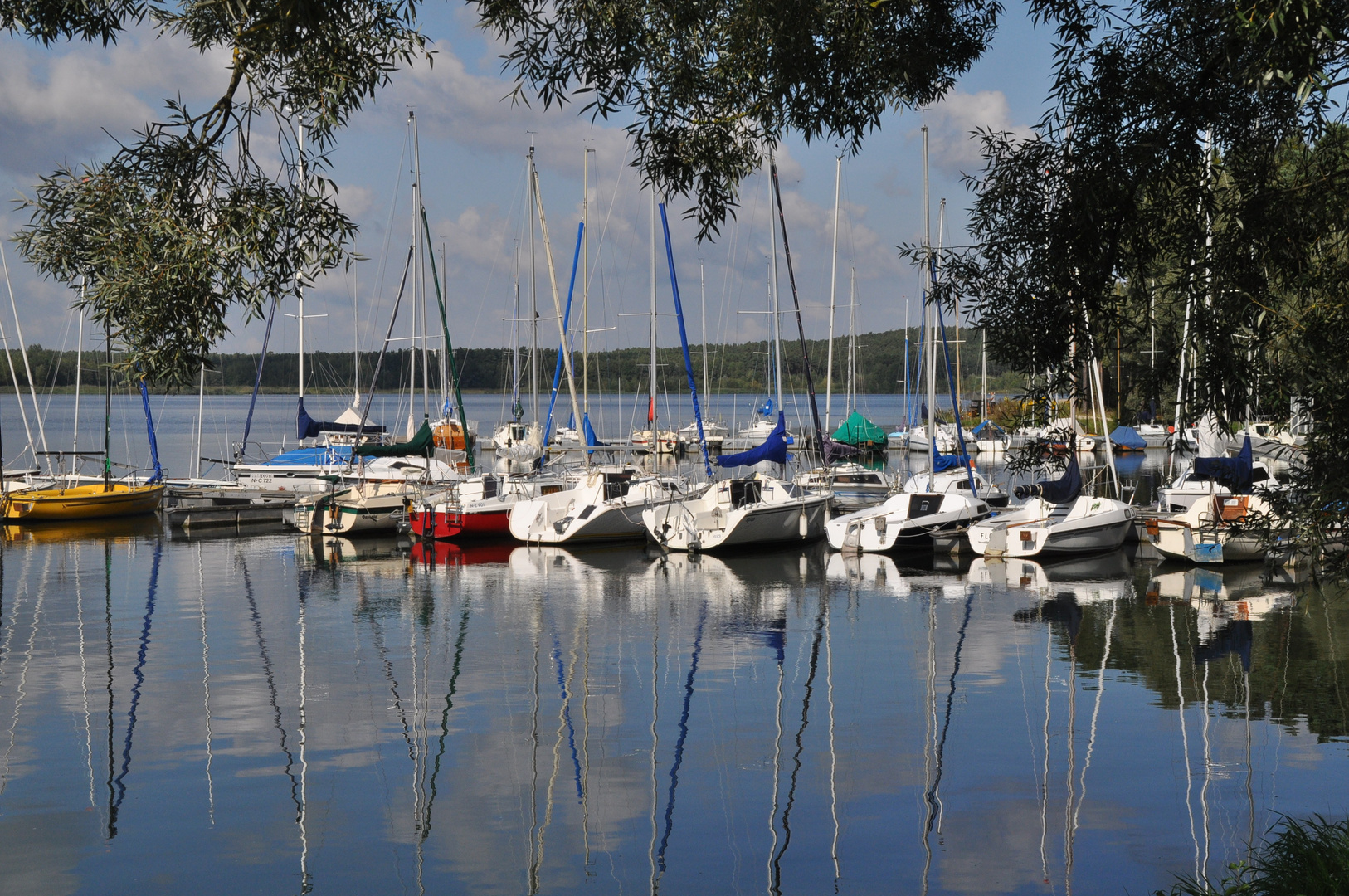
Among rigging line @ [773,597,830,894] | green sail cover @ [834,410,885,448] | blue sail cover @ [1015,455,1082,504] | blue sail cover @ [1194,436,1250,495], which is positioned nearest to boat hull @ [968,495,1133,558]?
blue sail cover @ [1015,455,1082,504]

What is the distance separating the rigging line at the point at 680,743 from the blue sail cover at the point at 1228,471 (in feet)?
44.1

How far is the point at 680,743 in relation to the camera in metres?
13.5

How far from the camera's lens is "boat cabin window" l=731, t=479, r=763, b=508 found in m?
33.2

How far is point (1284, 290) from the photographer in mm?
8906

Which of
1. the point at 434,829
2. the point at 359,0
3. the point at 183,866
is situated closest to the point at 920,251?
the point at 359,0

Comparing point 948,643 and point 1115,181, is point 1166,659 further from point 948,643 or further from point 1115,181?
point 1115,181

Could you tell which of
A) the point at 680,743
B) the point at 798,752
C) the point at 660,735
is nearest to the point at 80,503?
the point at 660,735

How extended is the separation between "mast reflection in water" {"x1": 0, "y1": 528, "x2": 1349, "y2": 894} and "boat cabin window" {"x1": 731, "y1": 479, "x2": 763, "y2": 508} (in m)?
7.18

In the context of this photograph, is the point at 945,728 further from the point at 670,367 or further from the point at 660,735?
the point at 670,367

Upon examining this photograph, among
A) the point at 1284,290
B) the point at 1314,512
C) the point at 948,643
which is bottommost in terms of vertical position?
the point at 948,643

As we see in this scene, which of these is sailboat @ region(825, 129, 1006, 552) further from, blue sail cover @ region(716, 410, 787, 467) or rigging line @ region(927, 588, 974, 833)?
rigging line @ region(927, 588, 974, 833)

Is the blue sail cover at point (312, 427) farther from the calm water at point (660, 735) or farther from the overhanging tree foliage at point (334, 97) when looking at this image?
the overhanging tree foliage at point (334, 97)

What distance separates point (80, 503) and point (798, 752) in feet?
114

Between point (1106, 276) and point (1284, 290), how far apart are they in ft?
4.73
